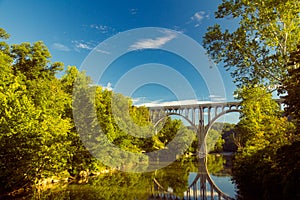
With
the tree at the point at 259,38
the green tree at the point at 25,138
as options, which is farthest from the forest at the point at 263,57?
the green tree at the point at 25,138

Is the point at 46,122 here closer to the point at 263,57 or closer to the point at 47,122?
the point at 47,122

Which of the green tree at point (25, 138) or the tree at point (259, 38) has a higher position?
the tree at point (259, 38)

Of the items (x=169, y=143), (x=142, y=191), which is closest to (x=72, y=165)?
(x=142, y=191)

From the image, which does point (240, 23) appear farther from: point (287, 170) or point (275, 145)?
point (287, 170)

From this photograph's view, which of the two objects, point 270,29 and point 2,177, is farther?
point 270,29

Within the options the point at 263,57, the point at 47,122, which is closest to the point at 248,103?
the point at 263,57

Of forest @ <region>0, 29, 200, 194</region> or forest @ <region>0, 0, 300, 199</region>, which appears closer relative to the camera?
forest @ <region>0, 0, 300, 199</region>

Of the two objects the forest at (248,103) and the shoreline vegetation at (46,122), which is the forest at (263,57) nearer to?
the forest at (248,103)

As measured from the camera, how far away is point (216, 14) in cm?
1520

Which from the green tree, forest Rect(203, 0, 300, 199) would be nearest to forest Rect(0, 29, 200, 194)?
the green tree

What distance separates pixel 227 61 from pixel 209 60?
4.20ft

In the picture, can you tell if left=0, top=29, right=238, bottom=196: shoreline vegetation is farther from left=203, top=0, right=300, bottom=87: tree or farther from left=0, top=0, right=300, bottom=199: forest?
left=203, top=0, right=300, bottom=87: tree

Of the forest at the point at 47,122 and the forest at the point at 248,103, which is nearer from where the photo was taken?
the forest at the point at 248,103

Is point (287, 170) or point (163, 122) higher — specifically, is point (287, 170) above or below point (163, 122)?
below
